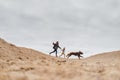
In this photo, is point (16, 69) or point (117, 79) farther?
point (16, 69)

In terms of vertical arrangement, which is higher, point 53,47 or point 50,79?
point 53,47

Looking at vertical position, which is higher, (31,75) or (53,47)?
(53,47)

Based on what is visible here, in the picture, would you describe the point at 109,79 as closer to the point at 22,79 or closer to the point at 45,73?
the point at 45,73

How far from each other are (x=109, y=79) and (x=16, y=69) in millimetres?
3052

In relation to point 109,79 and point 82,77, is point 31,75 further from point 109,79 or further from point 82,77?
point 109,79

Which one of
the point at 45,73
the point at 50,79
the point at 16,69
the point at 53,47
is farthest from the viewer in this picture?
the point at 53,47

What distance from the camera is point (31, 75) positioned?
7684 mm

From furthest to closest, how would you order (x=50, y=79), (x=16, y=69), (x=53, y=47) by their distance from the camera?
1. (x=53, y=47)
2. (x=16, y=69)
3. (x=50, y=79)

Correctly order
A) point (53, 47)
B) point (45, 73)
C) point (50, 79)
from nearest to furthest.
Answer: point (50, 79), point (45, 73), point (53, 47)

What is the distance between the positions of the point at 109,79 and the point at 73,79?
3.26ft

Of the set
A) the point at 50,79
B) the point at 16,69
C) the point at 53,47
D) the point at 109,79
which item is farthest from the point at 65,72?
the point at 53,47

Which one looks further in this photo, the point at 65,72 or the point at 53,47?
the point at 53,47

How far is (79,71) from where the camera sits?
8.16 meters

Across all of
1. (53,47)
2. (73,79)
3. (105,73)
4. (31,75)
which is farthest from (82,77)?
(53,47)
